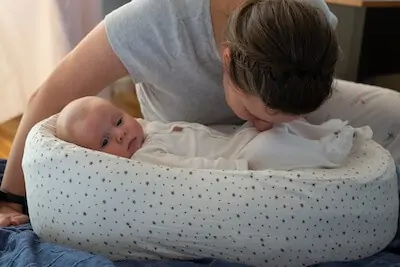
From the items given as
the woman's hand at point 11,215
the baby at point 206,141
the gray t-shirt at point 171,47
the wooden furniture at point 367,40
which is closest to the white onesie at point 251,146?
the baby at point 206,141

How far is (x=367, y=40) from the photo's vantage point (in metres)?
2.08

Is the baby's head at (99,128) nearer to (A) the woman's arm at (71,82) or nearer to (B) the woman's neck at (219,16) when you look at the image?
(A) the woman's arm at (71,82)

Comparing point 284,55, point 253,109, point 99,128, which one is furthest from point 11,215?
point 284,55

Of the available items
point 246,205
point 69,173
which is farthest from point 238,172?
point 69,173

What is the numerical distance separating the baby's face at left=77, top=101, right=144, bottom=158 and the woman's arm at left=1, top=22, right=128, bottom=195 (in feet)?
0.41

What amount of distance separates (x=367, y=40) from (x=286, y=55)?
130 cm

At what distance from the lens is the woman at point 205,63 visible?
2.93 ft

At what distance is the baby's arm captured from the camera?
3.32 ft

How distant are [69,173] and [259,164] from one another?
0.31m

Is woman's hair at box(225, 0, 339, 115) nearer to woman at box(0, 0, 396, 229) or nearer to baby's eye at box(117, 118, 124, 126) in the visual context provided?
woman at box(0, 0, 396, 229)

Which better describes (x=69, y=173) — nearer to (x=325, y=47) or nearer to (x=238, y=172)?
(x=238, y=172)

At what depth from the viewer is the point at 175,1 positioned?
1.13m

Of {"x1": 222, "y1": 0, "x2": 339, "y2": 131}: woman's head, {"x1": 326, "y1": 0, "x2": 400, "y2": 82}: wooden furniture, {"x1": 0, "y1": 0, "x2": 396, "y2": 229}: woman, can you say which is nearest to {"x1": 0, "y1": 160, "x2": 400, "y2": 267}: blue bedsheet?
{"x1": 0, "y1": 0, "x2": 396, "y2": 229}: woman

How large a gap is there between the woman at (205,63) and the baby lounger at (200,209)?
134 mm
